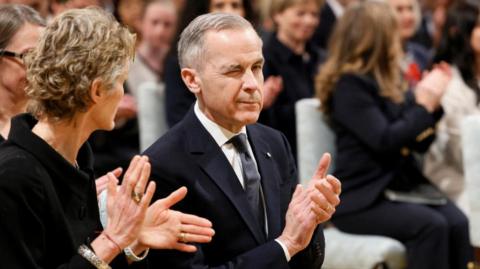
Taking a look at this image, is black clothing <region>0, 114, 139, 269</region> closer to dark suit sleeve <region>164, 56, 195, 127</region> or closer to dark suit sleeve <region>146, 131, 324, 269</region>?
dark suit sleeve <region>146, 131, 324, 269</region>

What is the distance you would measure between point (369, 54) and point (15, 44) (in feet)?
6.99

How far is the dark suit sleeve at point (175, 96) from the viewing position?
179 inches

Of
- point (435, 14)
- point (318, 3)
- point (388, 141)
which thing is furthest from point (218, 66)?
point (435, 14)

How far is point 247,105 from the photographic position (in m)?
2.45

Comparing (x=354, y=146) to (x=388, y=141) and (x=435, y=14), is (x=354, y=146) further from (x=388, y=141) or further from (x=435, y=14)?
(x=435, y=14)

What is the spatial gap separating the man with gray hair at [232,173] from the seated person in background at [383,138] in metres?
1.66

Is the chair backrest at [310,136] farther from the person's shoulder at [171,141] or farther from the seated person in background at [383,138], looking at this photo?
the person's shoulder at [171,141]

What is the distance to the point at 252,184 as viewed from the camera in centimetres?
250

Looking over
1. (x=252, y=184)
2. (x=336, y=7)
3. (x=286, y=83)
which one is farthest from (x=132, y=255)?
(x=336, y=7)

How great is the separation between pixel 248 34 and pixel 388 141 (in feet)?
6.02

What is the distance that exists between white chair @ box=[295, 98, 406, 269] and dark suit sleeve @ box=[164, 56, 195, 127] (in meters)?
0.59

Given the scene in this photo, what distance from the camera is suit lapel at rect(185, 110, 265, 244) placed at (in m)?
2.42

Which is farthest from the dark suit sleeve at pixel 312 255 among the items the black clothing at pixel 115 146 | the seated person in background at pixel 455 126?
the black clothing at pixel 115 146

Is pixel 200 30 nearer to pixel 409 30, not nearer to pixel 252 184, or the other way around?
pixel 252 184
